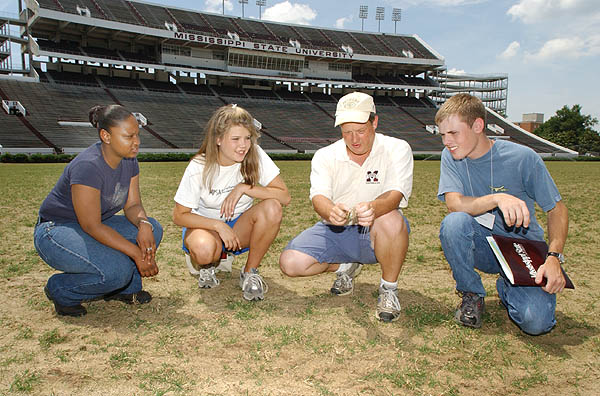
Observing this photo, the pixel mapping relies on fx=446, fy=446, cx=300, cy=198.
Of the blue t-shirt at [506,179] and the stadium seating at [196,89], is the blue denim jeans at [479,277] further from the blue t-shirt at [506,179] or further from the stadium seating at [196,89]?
the stadium seating at [196,89]

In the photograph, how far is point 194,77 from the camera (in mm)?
55156

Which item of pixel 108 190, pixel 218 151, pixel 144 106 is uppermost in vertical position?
pixel 144 106

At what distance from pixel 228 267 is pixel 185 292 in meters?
0.70

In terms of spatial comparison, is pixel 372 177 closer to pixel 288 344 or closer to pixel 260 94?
pixel 288 344

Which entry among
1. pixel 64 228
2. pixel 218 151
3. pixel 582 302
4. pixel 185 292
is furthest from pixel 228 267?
pixel 582 302

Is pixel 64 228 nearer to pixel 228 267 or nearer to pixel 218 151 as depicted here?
pixel 218 151

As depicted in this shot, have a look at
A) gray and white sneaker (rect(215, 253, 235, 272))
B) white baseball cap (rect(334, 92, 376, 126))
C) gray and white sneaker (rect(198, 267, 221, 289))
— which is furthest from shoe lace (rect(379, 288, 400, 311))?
gray and white sneaker (rect(215, 253, 235, 272))

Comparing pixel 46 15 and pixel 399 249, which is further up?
pixel 46 15

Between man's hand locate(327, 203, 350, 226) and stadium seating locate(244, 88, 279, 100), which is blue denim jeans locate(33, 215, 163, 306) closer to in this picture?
man's hand locate(327, 203, 350, 226)

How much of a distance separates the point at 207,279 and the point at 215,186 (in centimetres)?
92

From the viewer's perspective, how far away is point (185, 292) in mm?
4270

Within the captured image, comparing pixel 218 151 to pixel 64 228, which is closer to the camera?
pixel 64 228

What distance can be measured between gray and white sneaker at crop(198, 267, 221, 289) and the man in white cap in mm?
785

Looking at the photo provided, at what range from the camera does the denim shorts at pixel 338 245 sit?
13.0ft
